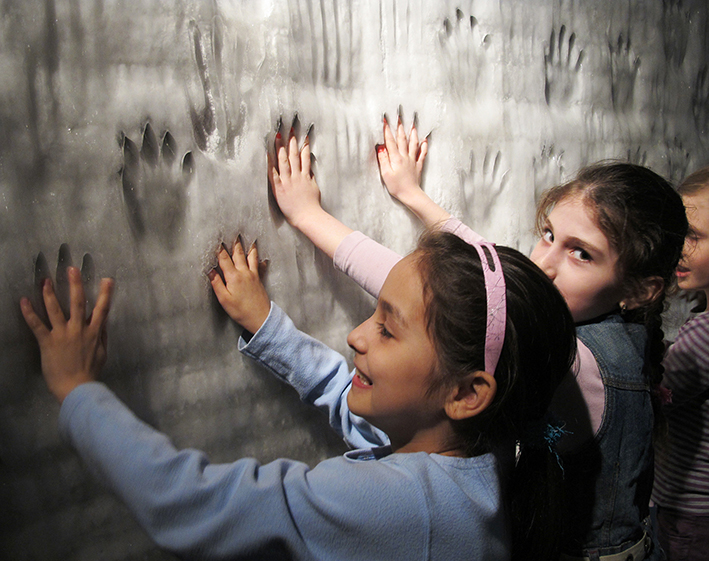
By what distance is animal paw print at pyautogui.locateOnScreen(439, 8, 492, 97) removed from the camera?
97cm

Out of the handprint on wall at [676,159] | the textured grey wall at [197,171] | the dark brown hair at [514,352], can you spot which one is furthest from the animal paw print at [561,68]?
the dark brown hair at [514,352]

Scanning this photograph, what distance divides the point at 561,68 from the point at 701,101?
2.09 ft

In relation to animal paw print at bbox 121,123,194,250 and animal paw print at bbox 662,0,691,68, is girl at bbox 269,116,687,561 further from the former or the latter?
animal paw print at bbox 662,0,691,68

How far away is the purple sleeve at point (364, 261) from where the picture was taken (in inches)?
31.4

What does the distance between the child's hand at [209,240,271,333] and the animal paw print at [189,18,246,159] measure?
13cm

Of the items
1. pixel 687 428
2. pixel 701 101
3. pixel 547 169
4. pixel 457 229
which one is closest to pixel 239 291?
pixel 457 229

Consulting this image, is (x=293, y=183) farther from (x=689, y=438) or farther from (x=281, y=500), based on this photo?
(x=689, y=438)

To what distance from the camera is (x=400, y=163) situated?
0.91 metres

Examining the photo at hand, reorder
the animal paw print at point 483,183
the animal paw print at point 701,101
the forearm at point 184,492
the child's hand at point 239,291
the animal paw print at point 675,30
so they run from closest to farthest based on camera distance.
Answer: the forearm at point 184,492
the child's hand at point 239,291
the animal paw print at point 483,183
the animal paw print at point 675,30
the animal paw print at point 701,101

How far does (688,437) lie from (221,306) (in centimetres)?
86

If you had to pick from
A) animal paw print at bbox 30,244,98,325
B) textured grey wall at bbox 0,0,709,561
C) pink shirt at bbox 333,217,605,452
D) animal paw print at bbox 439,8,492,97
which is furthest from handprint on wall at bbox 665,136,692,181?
animal paw print at bbox 30,244,98,325

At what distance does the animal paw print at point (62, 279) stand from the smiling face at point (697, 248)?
3.30 feet

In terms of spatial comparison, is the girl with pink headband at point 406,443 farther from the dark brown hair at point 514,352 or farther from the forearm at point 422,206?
the forearm at point 422,206

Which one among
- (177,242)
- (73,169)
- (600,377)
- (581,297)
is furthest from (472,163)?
(73,169)
